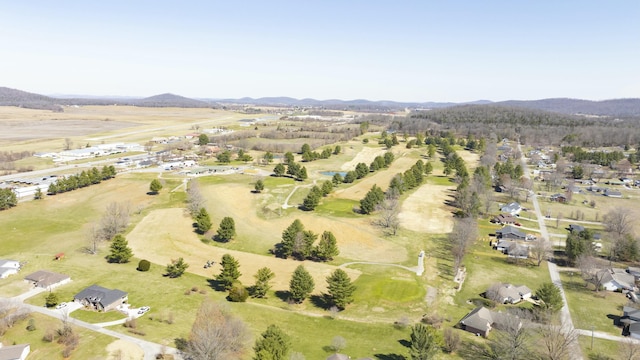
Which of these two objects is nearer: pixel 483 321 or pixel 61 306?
pixel 483 321

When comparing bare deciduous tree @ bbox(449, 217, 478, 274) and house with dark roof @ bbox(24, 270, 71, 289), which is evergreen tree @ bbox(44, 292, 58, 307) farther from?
bare deciduous tree @ bbox(449, 217, 478, 274)

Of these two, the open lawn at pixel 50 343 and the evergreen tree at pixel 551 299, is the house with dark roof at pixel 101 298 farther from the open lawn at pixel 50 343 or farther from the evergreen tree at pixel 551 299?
the evergreen tree at pixel 551 299

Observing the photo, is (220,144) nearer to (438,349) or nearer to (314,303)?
(314,303)

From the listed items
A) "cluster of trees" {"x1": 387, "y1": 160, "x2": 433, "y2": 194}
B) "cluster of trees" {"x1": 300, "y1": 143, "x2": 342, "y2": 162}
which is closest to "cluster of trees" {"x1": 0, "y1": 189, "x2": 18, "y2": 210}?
"cluster of trees" {"x1": 300, "y1": 143, "x2": 342, "y2": 162}

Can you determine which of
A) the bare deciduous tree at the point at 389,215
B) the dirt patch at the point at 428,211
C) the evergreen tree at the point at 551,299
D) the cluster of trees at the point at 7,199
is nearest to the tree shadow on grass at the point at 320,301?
the evergreen tree at the point at 551,299

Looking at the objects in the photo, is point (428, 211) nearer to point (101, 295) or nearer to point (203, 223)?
point (203, 223)

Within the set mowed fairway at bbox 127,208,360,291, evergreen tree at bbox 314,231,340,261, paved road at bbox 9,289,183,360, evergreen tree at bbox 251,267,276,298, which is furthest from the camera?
evergreen tree at bbox 314,231,340,261

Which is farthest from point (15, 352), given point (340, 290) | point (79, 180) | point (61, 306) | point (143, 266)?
point (79, 180)
